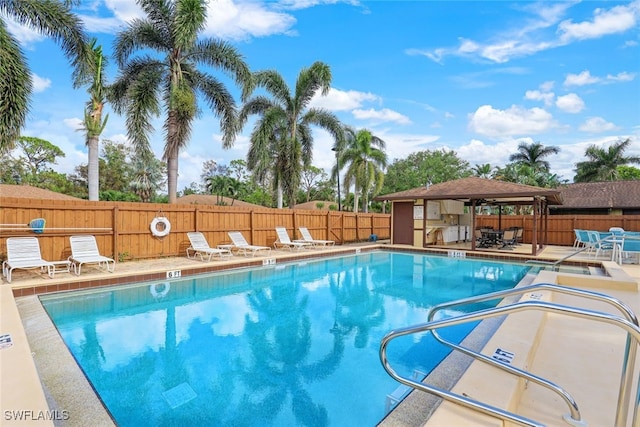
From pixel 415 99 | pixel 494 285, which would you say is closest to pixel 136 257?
pixel 494 285

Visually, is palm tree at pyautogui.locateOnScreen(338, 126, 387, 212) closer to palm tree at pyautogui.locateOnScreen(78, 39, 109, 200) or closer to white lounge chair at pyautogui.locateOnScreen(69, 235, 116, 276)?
palm tree at pyautogui.locateOnScreen(78, 39, 109, 200)

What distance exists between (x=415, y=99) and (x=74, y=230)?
665 inches

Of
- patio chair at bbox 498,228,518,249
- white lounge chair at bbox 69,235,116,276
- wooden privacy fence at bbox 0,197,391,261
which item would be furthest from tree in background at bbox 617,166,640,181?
white lounge chair at bbox 69,235,116,276

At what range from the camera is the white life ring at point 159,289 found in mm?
7041

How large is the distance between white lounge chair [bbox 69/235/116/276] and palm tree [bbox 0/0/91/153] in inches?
113

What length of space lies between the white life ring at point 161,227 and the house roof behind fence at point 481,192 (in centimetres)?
969

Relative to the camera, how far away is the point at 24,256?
23.7 feet

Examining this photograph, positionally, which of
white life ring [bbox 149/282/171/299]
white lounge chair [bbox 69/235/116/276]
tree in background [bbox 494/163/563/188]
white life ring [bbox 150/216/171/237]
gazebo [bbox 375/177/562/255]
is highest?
tree in background [bbox 494/163/563/188]

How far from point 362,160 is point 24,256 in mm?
19889

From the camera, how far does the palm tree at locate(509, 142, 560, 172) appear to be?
29.8 m

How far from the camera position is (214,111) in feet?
46.8

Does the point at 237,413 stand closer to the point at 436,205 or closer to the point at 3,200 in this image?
the point at 3,200

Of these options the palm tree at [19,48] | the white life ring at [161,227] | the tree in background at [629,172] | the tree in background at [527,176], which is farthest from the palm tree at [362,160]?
the tree in background at [629,172]

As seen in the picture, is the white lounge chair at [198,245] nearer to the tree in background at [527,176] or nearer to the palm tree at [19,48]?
the palm tree at [19,48]
